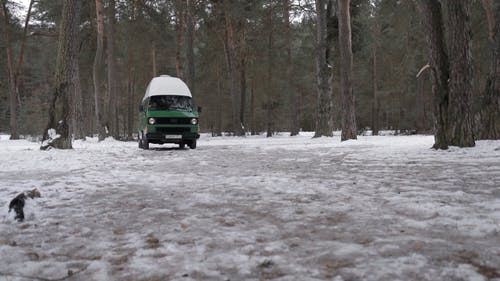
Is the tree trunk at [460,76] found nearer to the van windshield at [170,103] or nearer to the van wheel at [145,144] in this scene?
the van windshield at [170,103]

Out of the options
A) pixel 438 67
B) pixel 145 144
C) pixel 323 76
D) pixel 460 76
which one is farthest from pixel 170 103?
pixel 460 76

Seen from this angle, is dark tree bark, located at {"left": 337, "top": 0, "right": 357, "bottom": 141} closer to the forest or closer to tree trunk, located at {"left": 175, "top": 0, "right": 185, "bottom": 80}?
the forest

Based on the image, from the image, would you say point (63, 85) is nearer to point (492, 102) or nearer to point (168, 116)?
point (168, 116)

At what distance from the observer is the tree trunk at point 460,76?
10.2m

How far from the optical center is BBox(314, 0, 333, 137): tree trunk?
20766 millimetres

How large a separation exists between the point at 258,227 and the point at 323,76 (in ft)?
59.0

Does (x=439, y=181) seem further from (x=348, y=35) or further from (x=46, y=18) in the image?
(x=46, y=18)

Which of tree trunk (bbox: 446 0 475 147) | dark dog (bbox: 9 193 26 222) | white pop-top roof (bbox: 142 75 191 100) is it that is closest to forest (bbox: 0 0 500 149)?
tree trunk (bbox: 446 0 475 147)

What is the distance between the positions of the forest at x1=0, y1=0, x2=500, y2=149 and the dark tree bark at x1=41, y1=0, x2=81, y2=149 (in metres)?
0.03

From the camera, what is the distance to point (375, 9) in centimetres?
3253

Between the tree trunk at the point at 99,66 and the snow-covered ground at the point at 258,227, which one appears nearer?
the snow-covered ground at the point at 258,227

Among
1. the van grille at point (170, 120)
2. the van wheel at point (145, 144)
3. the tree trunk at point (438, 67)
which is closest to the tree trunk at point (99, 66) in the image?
the van wheel at point (145, 144)

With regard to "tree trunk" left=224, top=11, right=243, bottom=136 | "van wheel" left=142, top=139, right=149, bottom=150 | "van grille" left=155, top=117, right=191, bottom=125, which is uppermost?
"tree trunk" left=224, top=11, right=243, bottom=136

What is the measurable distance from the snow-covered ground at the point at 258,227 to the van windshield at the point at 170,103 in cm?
895
